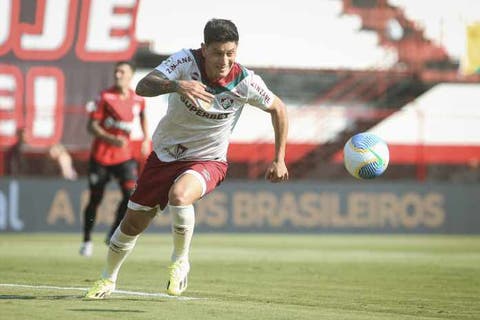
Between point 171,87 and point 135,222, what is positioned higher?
point 171,87

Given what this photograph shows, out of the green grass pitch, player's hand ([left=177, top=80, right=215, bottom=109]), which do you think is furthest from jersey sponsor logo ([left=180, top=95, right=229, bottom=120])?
the green grass pitch

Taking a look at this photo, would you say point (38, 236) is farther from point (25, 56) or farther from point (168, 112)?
point (168, 112)

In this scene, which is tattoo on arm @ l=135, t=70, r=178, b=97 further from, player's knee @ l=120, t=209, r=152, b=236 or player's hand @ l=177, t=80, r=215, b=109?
player's knee @ l=120, t=209, r=152, b=236

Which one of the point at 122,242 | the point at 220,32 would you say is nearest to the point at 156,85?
the point at 220,32

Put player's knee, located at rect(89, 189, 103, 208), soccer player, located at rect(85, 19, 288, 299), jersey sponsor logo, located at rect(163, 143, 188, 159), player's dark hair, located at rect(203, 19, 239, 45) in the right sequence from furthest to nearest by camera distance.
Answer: player's knee, located at rect(89, 189, 103, 208) → jersey sponsor logo, located at rect(163, 143, 188, 159) → soccer player, located at rect(85, 19, 288, 299) → player's dark hair, located at rect(203, 19, 239, 45)

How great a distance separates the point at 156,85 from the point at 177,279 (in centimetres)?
144

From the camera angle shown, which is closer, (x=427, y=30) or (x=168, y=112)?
(x=168, y=112)

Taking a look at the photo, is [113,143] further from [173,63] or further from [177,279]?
[177,279]

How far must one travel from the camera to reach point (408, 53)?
31.1 metres

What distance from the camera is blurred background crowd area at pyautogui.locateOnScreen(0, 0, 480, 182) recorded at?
24.7 metres

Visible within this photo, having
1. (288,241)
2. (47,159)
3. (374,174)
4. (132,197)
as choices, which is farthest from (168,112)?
(47,159)

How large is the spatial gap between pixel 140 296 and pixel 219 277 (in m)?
2.70

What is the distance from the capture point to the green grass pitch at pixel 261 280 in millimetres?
8117

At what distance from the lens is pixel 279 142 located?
884 cm
